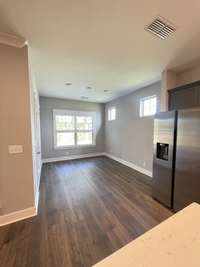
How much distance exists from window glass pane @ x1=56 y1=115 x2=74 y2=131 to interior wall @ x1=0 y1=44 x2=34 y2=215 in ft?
11.9

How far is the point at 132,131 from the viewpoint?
15.5 ft

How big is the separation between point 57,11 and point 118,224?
114 inches

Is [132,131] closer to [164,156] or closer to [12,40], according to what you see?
[164,156]

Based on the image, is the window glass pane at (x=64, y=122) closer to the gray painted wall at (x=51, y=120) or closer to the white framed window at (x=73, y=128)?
the white framed window at (x=73, y=128)

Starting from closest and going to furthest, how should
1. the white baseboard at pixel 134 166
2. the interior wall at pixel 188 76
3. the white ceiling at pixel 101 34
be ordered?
the white ceiling at pixel 101 34
the interior wall at pixel 188 76
the white baseboard at pixel 134 166

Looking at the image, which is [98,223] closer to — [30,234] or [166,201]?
[30,234]

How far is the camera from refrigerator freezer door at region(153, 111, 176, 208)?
2.30 m

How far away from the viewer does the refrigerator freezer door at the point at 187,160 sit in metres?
1.93

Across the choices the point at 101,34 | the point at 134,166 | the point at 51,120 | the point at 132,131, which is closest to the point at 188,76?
the point at 101,34

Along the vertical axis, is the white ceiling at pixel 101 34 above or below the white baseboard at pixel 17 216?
above

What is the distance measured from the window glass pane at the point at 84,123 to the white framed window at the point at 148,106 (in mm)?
2791

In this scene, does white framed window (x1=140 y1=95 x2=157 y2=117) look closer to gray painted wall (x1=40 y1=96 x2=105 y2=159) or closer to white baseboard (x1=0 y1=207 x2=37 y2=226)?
gray painted wall (x1=40 y1=96 x2=105 y2=159)

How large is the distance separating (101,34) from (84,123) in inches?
181

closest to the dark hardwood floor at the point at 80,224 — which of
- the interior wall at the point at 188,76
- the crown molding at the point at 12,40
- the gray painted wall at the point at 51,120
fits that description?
the gray painted wall at the point at 51,120
